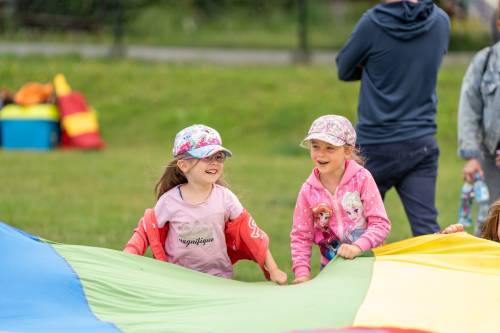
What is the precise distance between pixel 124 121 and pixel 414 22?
1032 cm

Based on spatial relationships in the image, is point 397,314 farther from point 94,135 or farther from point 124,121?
point 124,121

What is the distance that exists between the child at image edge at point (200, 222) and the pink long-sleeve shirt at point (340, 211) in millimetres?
238

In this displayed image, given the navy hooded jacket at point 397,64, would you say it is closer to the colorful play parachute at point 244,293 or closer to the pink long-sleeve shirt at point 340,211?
the pink long-sleeve shirt at point 340,211

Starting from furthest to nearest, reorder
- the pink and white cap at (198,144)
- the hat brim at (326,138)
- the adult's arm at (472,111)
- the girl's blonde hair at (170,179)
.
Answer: the adult's arm at (472,111) < the girl's blonde hair at (170,179) < the pink and white cap at (198,144) < the hat brim at (326,138)

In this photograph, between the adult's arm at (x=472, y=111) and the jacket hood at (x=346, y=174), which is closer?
the jacket hood at (x=346, y=174)

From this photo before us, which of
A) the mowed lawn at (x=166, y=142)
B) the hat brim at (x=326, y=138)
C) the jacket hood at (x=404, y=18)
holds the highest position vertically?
the jacket hood at (x=404, y=18)

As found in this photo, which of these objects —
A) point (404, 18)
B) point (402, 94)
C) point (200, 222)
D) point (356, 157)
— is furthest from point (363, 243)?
point (404, 18)

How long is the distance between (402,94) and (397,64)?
19cm

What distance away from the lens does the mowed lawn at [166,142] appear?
1048cm

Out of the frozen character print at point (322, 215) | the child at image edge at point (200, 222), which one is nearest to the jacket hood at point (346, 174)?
the frozen character print at point (322, 215)

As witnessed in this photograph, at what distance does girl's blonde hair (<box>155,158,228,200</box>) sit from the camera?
655cm

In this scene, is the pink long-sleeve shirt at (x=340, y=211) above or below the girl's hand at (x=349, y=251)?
above

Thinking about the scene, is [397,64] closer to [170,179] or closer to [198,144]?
[198,144]

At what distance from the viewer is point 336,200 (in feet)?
20.3
